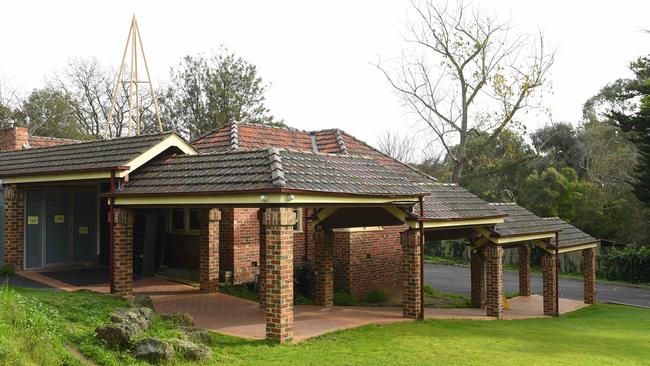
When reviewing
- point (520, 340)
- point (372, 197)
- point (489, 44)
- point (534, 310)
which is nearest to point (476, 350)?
point (520, 340)

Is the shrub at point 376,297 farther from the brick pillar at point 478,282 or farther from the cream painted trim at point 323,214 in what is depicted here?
the cream painted trim at point 323,214

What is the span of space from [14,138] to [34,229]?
6.10 meters

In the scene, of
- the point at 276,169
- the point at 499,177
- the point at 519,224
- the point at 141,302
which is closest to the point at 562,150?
the point at 499,177

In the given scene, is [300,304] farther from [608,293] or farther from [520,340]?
[608,293]

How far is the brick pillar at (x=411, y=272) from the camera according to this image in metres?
12.6

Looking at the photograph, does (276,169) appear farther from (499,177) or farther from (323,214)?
(499,177)

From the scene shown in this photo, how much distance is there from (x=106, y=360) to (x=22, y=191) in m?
9.46

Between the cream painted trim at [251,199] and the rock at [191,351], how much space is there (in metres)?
2.45

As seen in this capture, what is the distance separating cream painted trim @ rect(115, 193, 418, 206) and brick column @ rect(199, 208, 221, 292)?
10.5 feet

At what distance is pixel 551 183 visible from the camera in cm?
3688

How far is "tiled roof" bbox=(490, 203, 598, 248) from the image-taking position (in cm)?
1636

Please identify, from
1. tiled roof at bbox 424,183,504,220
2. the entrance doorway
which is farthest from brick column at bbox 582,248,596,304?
the entrance doorway

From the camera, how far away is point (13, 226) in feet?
49.1

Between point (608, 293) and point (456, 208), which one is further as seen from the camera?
point (608, 293)
